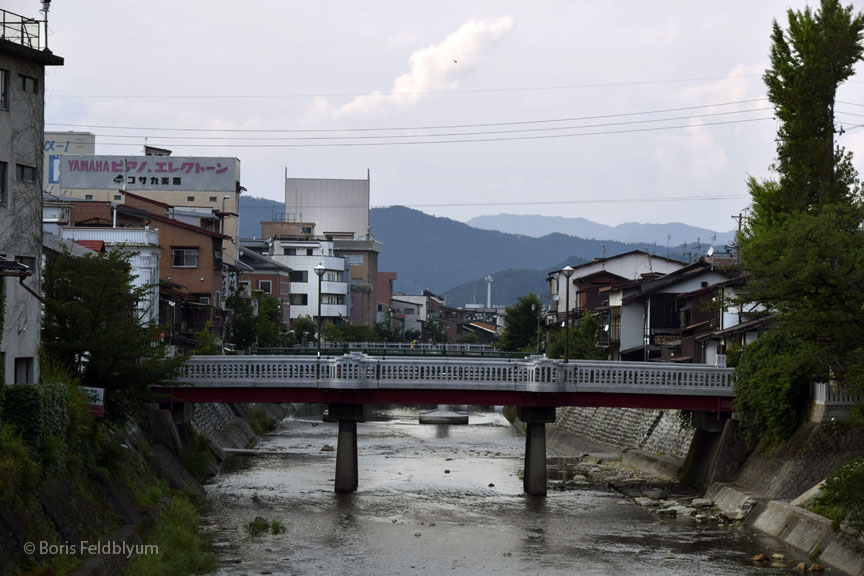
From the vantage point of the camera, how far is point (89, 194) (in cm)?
12194

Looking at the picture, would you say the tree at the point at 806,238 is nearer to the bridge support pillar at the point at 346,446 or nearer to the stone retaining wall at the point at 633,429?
the stone retaining wall at the point at 633,429

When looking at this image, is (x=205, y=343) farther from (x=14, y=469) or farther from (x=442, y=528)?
(x=14, y=469)

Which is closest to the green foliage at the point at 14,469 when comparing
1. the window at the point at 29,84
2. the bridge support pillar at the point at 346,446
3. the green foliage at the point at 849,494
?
the window at the point at 29,84

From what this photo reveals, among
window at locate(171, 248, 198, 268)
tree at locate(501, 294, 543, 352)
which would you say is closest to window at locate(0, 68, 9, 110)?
window at locate(171, 248, 198, 268)

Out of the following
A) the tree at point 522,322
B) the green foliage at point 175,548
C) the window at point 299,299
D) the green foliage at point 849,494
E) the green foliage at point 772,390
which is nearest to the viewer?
the green foliage at point 175,548

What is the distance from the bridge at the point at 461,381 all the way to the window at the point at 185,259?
104 feet

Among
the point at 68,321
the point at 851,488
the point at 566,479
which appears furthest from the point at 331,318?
the point at 851,488

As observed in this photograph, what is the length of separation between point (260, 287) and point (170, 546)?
99.7 metres

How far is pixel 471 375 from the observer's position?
167ft

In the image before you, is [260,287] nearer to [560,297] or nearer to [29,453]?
[560,297]

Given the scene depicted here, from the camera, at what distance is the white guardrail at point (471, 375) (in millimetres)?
50844

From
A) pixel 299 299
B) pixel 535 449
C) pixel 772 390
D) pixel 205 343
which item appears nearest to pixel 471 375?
pixel 535 449

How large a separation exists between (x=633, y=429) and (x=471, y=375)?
20.8m

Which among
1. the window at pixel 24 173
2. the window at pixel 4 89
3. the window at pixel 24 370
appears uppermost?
the window at pixel 4 89
